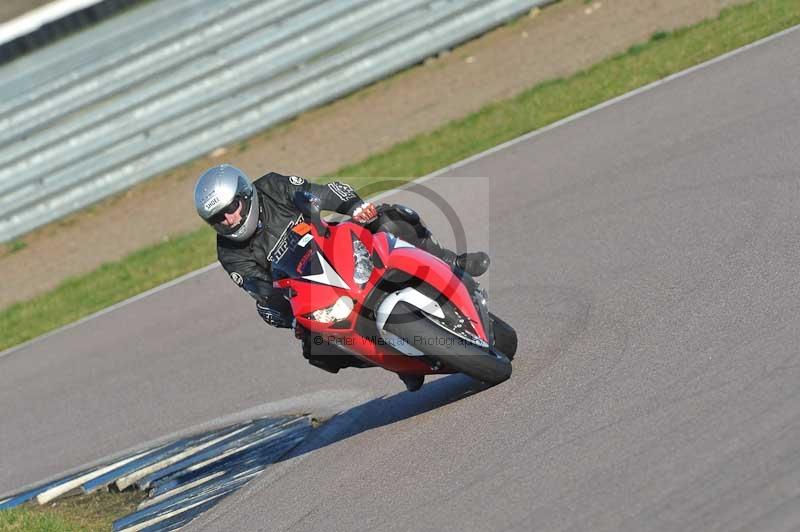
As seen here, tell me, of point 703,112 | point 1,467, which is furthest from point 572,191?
point 1,467

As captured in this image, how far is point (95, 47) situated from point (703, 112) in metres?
8.30

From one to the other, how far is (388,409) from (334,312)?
4.71 ft

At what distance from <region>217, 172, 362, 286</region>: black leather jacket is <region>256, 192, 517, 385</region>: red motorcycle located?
203mm

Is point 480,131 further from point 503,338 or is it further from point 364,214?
point 364,214

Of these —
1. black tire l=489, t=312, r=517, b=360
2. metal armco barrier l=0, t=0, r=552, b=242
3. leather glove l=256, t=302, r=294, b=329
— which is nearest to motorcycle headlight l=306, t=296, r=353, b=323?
leather glove l=256, t=302, r=294, b=329

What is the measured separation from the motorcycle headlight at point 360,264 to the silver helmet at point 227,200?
2.47ft

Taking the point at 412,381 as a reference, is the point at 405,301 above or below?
above

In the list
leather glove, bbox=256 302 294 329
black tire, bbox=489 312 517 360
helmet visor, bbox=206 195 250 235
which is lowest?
black tire, bbox=489 312 517 360

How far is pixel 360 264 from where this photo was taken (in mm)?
6156

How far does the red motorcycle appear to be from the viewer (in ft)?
19.9

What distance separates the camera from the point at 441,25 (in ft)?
52.2

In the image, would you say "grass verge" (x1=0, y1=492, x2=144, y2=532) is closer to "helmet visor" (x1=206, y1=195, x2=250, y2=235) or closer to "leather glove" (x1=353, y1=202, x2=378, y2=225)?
"helmet visor" (x1=206, y1=195, x2=250, y2=235)

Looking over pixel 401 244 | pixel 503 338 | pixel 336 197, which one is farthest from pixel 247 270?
pixel 503 338

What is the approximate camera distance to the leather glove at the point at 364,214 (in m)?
6.29
